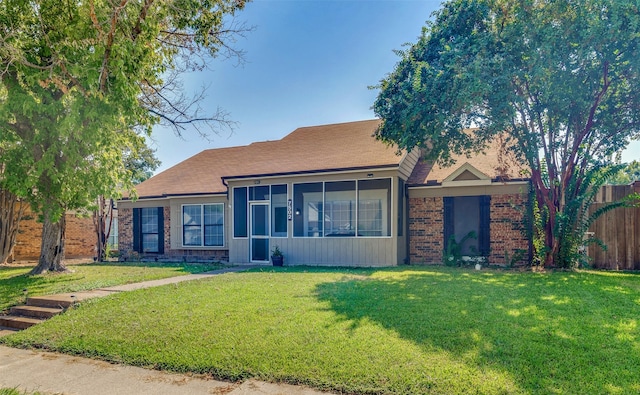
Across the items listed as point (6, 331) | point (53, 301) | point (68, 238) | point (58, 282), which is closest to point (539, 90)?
point (53, 301)

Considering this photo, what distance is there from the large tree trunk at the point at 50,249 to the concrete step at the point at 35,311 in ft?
12.4

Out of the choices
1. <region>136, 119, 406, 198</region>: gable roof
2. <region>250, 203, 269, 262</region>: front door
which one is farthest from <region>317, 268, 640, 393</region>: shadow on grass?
<region>250, 203, 269, 262</region>: front door

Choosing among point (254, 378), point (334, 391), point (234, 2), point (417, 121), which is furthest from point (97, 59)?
point (417, 121)

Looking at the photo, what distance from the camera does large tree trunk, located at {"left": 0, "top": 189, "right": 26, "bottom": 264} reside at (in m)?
15.2

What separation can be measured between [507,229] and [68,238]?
66.4 ft

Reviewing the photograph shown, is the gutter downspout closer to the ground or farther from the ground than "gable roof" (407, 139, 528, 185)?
closer to the ground

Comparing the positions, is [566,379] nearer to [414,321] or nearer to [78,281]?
[414,321]

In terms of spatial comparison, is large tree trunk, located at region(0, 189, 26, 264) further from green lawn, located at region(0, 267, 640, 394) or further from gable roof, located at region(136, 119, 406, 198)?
green lawn, located at region(0, 267, 640, 394)

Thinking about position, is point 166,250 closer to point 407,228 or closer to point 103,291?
point 103,291

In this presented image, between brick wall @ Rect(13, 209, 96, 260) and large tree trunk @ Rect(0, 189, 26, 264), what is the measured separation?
0.96 m

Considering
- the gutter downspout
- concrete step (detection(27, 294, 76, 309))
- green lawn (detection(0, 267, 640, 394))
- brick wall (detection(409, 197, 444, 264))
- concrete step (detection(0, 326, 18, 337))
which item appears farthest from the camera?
the gutter downspout

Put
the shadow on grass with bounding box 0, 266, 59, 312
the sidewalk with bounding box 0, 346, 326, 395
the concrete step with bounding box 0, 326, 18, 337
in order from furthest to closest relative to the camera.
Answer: the shadow on grass with bounding box 0, 266, 59, 312, the concrete step with bounding box 0, 326, 18, 337, the sidewalk with bounding box 0, 346, 326, 395

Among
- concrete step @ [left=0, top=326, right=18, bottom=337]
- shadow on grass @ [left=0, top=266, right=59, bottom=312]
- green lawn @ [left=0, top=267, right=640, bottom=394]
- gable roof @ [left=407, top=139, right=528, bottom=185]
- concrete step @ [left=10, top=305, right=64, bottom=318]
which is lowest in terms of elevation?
concrete step @ [left=0, top=326, right=18, bottom=337]

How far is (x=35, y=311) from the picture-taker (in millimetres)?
7059
